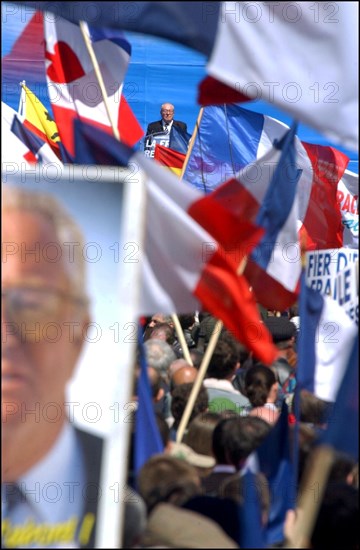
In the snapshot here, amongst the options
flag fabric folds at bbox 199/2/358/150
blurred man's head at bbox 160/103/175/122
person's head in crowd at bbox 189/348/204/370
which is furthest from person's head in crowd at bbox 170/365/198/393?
blurred man's head at bbox 160/103/175/122

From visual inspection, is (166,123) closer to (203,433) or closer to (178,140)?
(178,140)

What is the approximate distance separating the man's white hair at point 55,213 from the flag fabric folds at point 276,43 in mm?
696

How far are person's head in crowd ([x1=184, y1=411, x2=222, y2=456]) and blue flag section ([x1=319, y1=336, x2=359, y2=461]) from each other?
954 mm

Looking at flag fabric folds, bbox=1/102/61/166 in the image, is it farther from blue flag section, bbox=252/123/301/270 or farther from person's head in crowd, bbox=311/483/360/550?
person's head in crowd, bbox=311/483/360/550

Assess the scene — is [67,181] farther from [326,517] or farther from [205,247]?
[326,517]

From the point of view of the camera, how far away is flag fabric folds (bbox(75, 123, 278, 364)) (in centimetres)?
366

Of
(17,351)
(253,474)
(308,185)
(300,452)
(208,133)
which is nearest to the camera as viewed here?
(17,351)

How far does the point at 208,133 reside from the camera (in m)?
8.57

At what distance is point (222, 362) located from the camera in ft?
18.4

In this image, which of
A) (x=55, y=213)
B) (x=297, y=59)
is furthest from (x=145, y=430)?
(x=297, y=59)

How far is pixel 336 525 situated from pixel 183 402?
1.70m

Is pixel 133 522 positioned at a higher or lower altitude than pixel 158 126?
higher

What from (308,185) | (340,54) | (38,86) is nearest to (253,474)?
(340,54)

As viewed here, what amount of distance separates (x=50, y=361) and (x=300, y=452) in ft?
4.10
